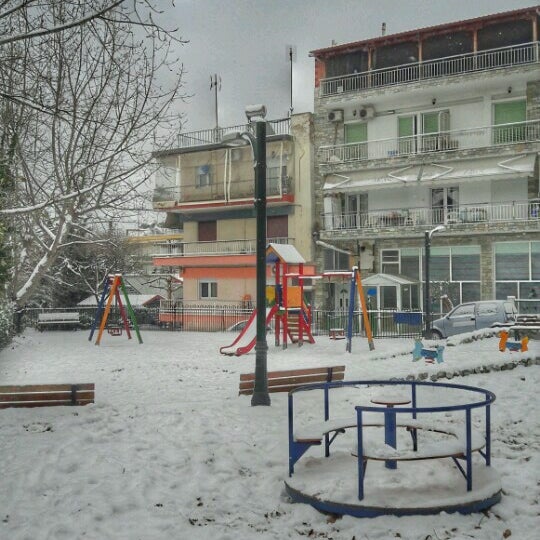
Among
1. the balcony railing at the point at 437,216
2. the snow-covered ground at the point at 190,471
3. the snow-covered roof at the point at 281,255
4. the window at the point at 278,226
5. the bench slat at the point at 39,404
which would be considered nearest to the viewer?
the snow-covered ground at the point at 190,471

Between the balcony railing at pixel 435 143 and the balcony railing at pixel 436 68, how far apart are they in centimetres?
262

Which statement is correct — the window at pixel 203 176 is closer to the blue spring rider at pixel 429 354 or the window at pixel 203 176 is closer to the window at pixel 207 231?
the window at pixel 207 231

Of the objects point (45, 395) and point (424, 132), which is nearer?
point (45, 395)

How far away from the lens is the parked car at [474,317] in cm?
2198

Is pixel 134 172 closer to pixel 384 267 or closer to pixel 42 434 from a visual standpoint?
pixel 42 434

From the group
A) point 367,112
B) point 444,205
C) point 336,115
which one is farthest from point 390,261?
point 336,115

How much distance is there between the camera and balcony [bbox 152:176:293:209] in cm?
3278

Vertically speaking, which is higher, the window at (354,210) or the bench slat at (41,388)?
the window at (354,210)

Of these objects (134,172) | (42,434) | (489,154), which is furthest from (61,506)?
(489,154)

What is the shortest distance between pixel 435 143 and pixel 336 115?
17.1 feet

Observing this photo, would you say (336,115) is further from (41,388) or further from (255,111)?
(41,388)

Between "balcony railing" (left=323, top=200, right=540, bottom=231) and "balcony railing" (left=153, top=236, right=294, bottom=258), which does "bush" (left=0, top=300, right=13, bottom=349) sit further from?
"balcony railing" (left=323, top=200, right=540, bottom=231)

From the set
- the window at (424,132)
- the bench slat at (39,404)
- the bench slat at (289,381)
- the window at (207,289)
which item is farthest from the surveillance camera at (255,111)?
the window at (207,289)

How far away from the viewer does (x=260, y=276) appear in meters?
10.1
